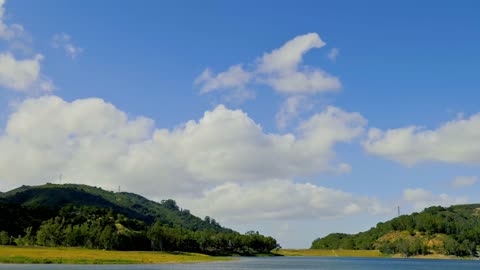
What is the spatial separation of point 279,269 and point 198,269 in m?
27.8

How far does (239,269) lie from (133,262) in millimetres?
34371

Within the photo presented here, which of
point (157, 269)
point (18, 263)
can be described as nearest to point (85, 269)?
point (157, 269)

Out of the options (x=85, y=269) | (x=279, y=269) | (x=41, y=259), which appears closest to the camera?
(x=85, y=269)

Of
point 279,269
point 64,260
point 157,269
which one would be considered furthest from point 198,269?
point 64,260

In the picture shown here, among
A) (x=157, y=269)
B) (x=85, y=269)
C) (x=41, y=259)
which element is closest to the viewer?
(x=85, y=269)

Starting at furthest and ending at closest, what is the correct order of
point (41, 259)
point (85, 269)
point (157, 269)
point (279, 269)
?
point (279, 269), point (41, 259), point (157, 269), point (85, 269)

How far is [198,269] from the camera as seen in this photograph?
5012 inches

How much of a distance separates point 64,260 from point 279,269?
56964mm

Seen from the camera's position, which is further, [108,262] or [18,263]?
[108,262]

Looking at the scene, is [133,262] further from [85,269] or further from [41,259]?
[85,269]

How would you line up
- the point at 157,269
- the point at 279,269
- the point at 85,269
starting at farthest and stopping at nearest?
the point at 279,269 → the point at 157,269 → the point at 85,269

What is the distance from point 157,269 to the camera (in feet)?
394

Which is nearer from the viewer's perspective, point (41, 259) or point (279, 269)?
point (41, 259)

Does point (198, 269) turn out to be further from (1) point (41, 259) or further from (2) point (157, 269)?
(1) point (41, 259)
